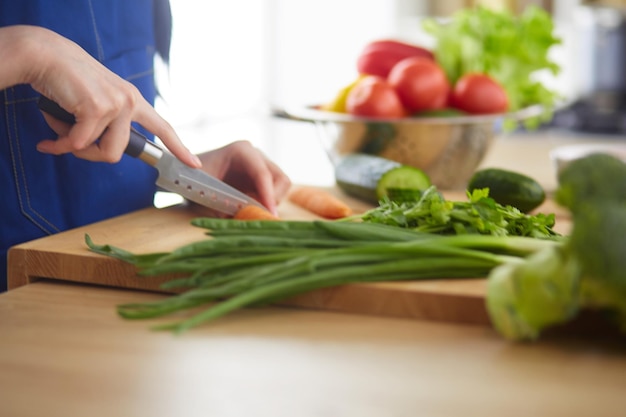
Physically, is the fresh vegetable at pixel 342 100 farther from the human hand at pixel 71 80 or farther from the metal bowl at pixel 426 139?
the human hand at pixel 71 80

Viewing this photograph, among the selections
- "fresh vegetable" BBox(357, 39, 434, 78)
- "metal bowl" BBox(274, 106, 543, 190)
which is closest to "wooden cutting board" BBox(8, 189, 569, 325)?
"metal bowl" BBox(274, 106, 543, 190)

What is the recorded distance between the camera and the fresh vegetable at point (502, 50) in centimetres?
218

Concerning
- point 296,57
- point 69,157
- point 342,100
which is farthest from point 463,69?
point 296,57

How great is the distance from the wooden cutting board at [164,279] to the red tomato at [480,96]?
1.34 feet

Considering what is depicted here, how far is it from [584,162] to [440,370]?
10.4 inches

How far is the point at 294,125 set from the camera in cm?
500

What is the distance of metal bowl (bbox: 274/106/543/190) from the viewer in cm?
188

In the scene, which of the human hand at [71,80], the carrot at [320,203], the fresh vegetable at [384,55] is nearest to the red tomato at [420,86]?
the fresh vegetable at [384,55]

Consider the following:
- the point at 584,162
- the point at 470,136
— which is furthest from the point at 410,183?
the point at 584,162

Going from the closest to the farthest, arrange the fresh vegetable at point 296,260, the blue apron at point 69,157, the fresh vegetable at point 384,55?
the fresh vegetable at point 296,260 → the blue apron at point 69,157 → the fresh vegetable at point 384,55

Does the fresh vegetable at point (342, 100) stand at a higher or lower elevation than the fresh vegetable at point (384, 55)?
lower

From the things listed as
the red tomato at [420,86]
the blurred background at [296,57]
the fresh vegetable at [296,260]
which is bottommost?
the blurred background at [296,57]

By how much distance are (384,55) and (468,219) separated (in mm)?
1067

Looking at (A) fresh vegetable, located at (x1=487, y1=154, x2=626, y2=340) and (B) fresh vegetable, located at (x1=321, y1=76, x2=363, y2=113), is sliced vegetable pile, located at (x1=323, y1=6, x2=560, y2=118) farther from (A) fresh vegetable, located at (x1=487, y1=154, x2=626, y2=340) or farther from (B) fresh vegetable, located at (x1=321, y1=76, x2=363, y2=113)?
(A) fresh vegetable, located at (x1=487, y1=154, x2=626, y2=340)
